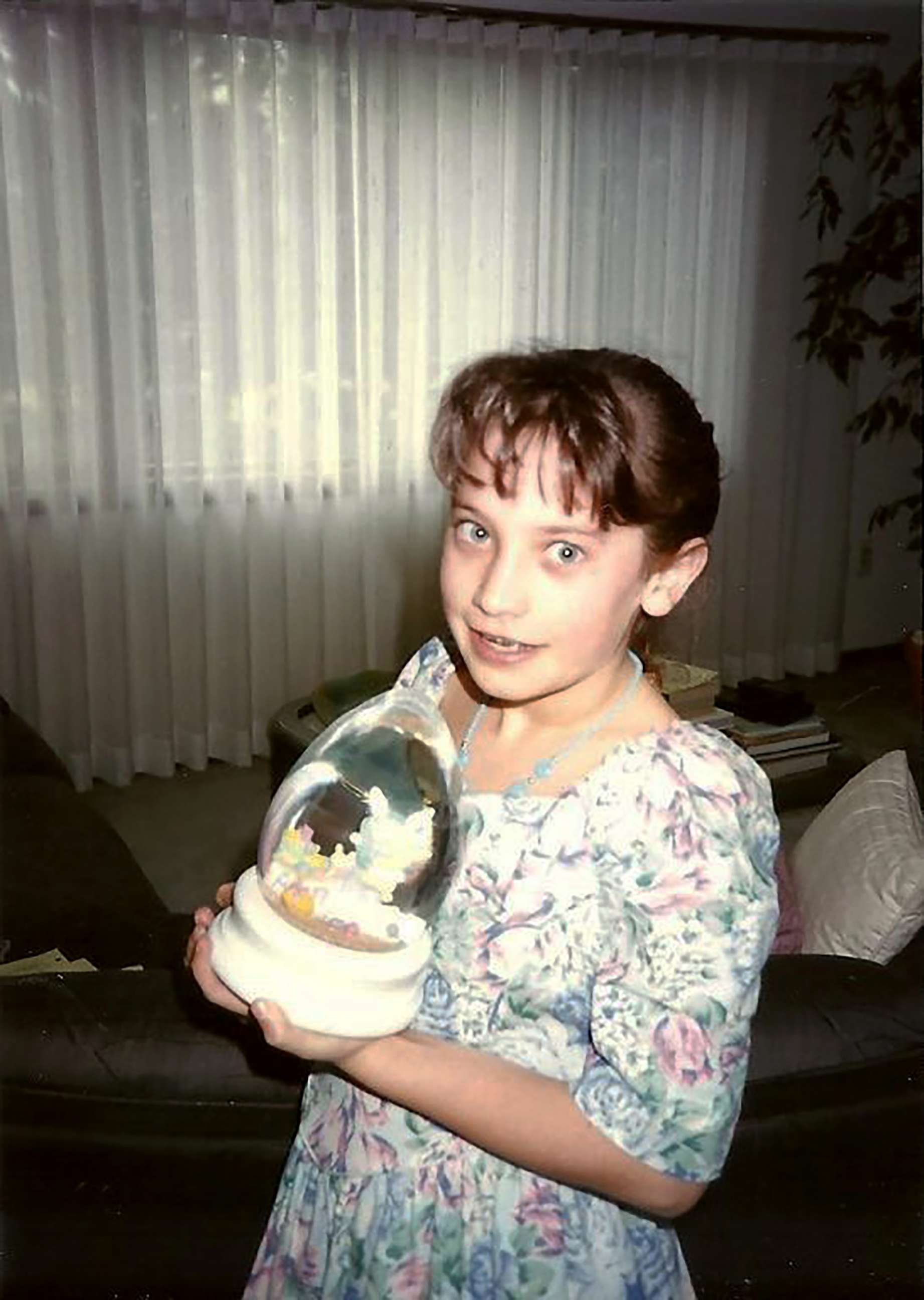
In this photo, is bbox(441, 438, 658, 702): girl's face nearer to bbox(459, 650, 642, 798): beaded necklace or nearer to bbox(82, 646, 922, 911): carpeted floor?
bbox(459, 650, 642, 798): beaded necklace

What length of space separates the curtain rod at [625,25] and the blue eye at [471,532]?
10.9 ft

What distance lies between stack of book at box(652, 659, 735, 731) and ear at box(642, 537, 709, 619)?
1.94 meters

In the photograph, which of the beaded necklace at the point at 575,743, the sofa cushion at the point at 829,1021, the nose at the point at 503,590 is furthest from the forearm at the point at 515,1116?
the sofa cushion at the point at 829,1021

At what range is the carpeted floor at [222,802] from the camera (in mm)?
3422

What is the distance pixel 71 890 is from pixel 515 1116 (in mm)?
1627

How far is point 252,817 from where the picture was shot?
384 cm

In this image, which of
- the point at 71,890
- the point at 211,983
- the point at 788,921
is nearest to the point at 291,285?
the point at 71,890

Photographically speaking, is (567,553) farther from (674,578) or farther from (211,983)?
(211,983)

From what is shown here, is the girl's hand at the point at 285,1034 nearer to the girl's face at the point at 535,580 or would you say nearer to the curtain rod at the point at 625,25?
the girl's face at the point at 535,580

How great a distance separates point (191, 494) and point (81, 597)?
46 cm

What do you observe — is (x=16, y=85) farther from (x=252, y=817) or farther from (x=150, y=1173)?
(x=150, y=1173)

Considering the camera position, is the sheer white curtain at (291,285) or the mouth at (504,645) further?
the sheer white curtain at (291,285)

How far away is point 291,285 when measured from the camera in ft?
12.8

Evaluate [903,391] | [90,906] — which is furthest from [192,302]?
[903,391]
